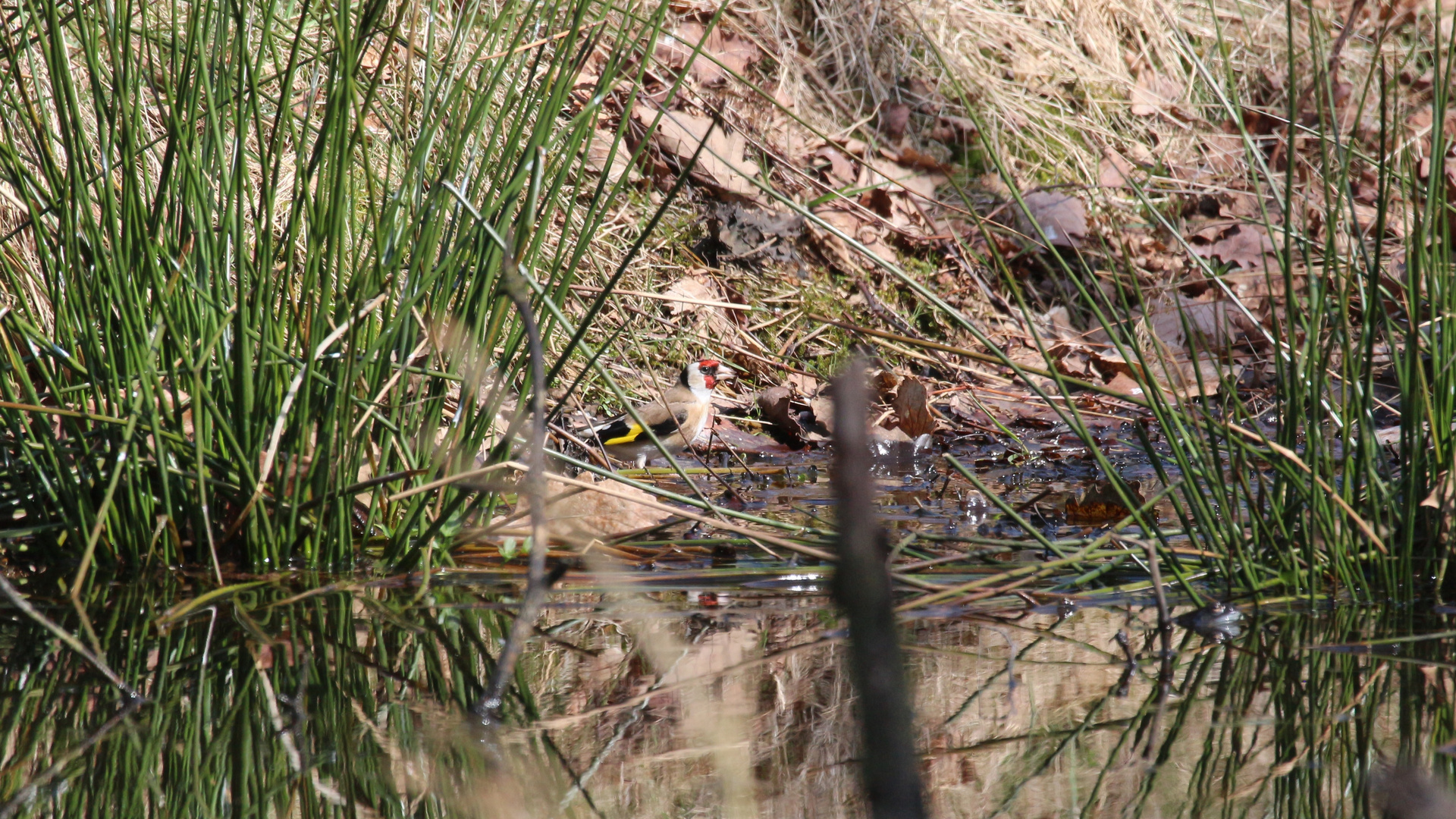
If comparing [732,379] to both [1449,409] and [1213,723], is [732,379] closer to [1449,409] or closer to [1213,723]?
[1449,409]

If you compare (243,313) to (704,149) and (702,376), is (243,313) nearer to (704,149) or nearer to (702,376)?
(702,376)

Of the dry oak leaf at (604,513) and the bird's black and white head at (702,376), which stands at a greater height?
the bird's black and white head at (702,376)

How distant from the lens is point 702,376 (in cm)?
347

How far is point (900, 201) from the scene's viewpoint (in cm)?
456

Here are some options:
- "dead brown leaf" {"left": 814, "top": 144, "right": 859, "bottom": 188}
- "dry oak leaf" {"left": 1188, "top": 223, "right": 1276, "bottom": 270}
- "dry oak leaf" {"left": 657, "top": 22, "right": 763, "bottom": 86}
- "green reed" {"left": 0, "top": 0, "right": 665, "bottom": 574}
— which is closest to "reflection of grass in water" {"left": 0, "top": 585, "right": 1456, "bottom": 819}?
"green reed" {"left": 0, "top": 0, "right": 665, "bottom": 574}

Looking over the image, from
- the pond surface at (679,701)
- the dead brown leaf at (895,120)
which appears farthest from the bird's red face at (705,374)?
the pond surface at (679,701)

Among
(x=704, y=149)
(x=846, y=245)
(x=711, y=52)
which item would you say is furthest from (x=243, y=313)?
(x=711, y=52)

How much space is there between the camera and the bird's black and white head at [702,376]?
3412mm

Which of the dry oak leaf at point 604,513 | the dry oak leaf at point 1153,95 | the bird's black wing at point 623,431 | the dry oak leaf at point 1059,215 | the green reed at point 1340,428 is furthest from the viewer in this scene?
the dry oak leaf at point 1153,95

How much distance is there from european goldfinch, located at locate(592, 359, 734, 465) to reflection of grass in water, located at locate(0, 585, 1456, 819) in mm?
1802

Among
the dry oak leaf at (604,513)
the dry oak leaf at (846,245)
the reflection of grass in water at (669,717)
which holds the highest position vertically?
the dry oak leaf at (846,245)

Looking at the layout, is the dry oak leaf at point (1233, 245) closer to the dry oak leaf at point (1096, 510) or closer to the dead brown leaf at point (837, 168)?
the dead brown leaf at point (837, 168)

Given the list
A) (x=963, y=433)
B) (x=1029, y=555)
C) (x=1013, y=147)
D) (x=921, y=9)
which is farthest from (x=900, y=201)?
(x=1029, y=555)

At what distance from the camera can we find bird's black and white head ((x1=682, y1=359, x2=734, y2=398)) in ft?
11.2
